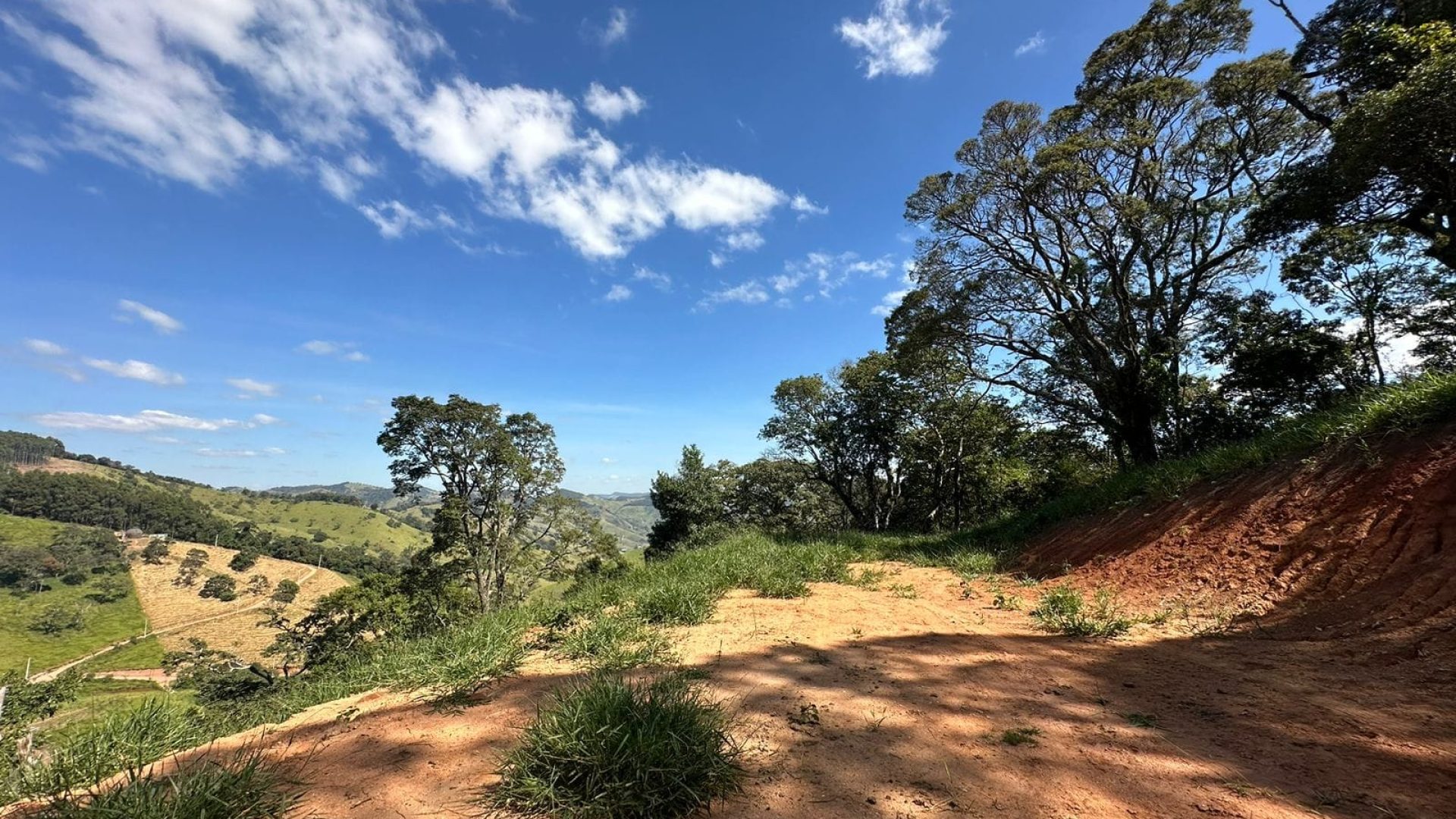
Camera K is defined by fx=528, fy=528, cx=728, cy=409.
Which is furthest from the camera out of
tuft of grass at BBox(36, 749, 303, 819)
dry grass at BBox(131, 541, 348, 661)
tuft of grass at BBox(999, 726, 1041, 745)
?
dry grass at BBox(131, 541, 348, 661)

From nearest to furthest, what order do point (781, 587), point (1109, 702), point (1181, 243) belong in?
point (1109, 702), point (781, 587), point (1181, 243)

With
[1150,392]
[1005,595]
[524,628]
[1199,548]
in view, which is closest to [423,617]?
[524,628]

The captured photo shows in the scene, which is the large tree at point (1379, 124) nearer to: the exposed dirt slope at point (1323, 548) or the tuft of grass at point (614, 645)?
the exposed dirt slope at point (1323, 548)

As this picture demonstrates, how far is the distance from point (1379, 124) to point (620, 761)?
1113 centimetres

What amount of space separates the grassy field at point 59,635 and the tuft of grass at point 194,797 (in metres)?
71.3

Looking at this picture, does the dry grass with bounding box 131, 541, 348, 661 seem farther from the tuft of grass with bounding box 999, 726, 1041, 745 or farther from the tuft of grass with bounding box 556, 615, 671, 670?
the tuft of grass with bounding box 999, 726, 1041, 745

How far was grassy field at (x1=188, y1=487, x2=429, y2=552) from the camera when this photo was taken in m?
108

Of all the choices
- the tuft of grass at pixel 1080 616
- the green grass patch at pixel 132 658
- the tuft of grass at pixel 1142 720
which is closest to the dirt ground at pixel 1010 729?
the tuft of grass at pixel 1142 720

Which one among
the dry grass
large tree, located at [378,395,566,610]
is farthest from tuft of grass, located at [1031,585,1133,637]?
the dry grass

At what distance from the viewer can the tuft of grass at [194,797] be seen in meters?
2.08

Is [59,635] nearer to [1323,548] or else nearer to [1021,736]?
[1021,736]

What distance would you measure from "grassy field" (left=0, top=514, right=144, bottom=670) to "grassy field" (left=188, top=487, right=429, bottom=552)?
115ft

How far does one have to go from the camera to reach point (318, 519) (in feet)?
384

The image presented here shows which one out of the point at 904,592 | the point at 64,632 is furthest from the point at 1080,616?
the point at 64,632
